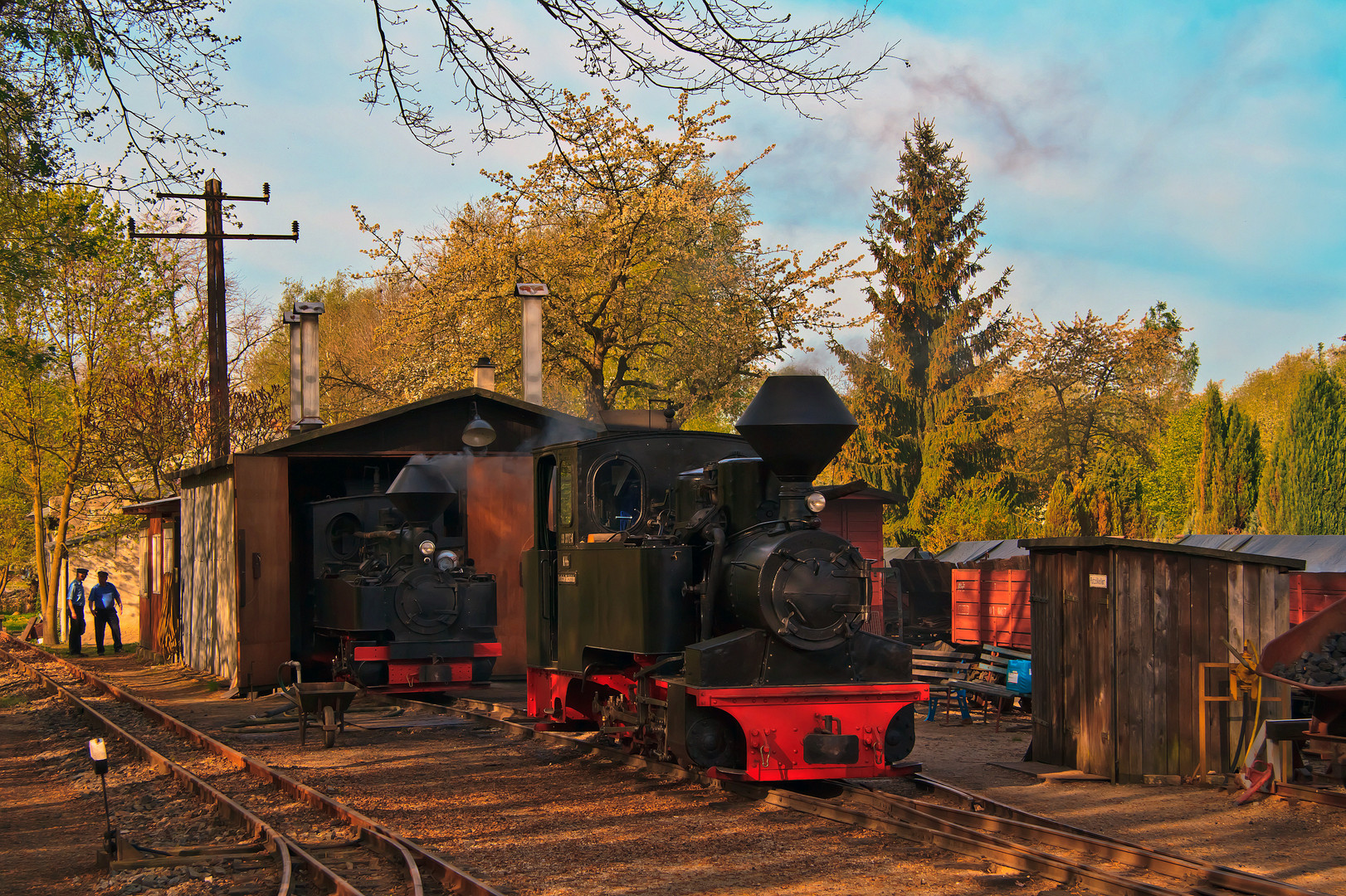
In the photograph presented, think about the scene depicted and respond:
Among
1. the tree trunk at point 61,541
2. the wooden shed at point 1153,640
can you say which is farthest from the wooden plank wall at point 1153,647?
the tree trunk at point 61,541

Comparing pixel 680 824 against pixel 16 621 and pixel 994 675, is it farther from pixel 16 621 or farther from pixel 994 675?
pixel 16 621

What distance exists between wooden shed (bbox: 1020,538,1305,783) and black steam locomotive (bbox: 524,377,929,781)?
1.58 m

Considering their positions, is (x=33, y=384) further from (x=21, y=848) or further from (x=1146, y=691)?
(x=1146, y=691)

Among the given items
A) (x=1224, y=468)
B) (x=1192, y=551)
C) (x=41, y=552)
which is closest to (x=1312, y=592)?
(x=1192, y=551)

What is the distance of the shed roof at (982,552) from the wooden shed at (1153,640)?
976 centimetres

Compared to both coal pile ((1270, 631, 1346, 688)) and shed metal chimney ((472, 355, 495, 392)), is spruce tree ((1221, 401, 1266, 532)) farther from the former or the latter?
coal pile ((1270, 631, 1346, 688))

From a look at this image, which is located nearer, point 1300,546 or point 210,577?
point 1300,546

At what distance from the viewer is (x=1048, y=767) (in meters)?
9.47

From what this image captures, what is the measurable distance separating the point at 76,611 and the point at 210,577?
28.0 ft

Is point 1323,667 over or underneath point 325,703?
over

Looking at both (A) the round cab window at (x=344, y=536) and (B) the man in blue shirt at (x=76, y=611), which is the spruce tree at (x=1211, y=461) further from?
(B) the man in blue shirt at (x=76, y=611)

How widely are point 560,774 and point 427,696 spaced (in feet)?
22.3

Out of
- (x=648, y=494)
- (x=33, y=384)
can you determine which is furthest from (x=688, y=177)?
(x=648, y=494)

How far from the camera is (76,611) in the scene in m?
25.2
